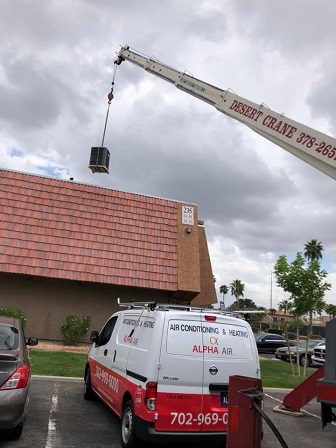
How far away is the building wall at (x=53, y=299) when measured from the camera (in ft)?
57.4

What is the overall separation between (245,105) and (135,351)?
24.9 feet

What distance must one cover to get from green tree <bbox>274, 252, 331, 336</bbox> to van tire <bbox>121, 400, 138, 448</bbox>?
9448 mm

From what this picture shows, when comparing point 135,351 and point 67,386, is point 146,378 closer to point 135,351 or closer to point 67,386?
point 135,351

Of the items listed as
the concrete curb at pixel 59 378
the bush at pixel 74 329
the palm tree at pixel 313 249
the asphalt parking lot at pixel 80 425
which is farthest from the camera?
the palm tree at pixel 313 249

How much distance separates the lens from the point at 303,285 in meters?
14.0

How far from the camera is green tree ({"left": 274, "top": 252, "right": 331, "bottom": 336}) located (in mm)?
13883

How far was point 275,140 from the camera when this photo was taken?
34.2ft

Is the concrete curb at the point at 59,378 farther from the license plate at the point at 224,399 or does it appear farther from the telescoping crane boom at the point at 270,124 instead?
the telescoping crane boom at the point at 270,124

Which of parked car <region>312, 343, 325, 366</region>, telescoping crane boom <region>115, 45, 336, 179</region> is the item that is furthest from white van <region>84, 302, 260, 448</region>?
parked car <region>312, 343, 325, 366</region>

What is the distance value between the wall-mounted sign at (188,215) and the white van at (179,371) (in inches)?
533

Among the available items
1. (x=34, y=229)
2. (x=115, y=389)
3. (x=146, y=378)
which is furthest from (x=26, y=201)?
(x=146, y=378)

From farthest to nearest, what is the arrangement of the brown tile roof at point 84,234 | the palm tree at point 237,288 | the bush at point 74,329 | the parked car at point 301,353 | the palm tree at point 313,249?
the palm tree at point 237,288 < the palm tree at point 313,249 < the parked car at point 301,353 < the brown tile roof at point 84,234 < the bush at point 74,329

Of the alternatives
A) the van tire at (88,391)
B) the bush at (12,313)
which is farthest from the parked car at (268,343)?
the van tire at (88,391)

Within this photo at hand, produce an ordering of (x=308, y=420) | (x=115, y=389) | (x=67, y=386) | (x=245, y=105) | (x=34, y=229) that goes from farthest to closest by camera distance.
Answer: (x=34, y=229), (x=245, y=105), (x=67, y=386), (x=308, y=420), (x=115, y=389)
